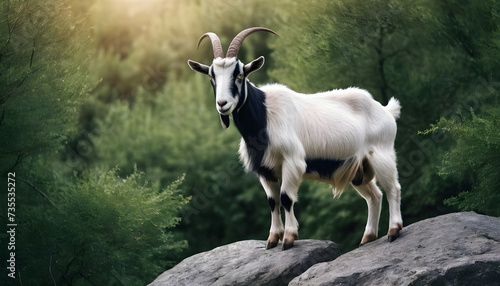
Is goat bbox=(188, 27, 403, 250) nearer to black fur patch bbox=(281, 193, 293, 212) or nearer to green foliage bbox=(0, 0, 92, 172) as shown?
black fur patch bbox=(281, 193, 293, 212)

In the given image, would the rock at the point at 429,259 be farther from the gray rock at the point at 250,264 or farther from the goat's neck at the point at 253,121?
the goat's neck at the point at 253,121

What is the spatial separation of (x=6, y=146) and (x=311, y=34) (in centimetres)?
573

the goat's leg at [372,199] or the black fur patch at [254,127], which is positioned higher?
the black fur patch at [254,127]

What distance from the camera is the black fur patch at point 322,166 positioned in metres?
8.05

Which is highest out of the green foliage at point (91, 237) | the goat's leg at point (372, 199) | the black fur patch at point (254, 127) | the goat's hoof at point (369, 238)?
the black fur patch at point (254, 127)

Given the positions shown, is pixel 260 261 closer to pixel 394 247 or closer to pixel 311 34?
pixel 394 247

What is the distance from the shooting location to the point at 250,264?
7898mm

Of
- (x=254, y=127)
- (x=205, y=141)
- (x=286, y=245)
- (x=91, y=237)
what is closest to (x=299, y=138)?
(x=254, y=127)

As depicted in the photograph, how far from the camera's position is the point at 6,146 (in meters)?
11.7

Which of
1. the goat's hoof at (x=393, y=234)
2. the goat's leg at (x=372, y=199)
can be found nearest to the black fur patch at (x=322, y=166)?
the goat's leg at (x=372, y=199)

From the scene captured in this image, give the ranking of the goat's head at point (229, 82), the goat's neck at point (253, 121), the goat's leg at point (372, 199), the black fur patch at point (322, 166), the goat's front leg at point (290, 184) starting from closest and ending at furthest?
the goat's head at point (229, 82) < the goat's front leg at point (290, 184) < the goat's neck at point (253, 121) < the black fur patch at point (322, 166) < the goat's leg at point (372, 199)

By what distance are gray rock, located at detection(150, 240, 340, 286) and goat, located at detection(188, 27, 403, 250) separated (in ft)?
0.71

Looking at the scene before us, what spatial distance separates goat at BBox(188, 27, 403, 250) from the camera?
7707mm

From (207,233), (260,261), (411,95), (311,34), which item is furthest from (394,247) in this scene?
(207,233)
